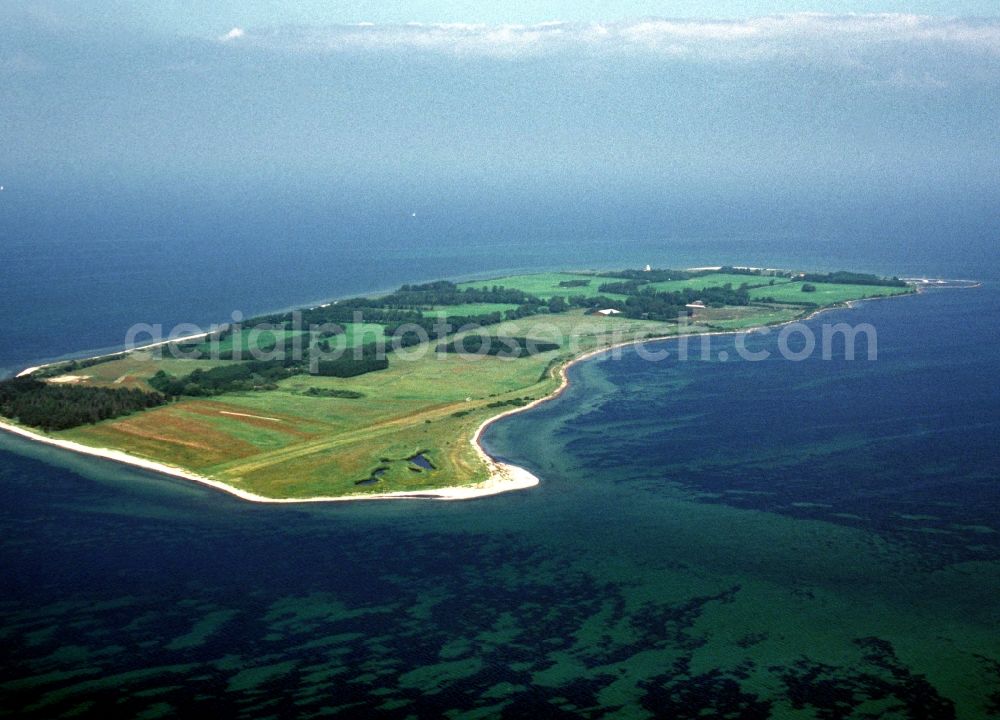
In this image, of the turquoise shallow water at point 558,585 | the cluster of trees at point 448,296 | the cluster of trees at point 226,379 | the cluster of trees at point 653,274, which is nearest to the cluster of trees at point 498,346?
the cluster of trees at point 226,379

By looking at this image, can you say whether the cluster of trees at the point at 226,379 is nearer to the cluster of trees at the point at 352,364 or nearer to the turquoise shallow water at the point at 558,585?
the cluster of trees at the point at 352,364

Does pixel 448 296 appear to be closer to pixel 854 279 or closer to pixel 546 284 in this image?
pixel 546 284

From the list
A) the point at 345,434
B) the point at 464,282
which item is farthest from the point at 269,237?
the point at 345,434

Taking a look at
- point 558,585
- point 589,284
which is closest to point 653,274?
point 589,284

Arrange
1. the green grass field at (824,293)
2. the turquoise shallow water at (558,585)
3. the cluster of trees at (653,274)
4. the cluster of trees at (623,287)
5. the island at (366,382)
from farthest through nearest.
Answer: the cluster of trees at (653,274), the cluster of trees at (623,287), the green grass field at (824,293), the island at (366,382), the turquoise shallow water at (558,585)

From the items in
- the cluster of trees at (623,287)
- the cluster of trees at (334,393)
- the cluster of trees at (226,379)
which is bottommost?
the cluster of trees at (334,393)
